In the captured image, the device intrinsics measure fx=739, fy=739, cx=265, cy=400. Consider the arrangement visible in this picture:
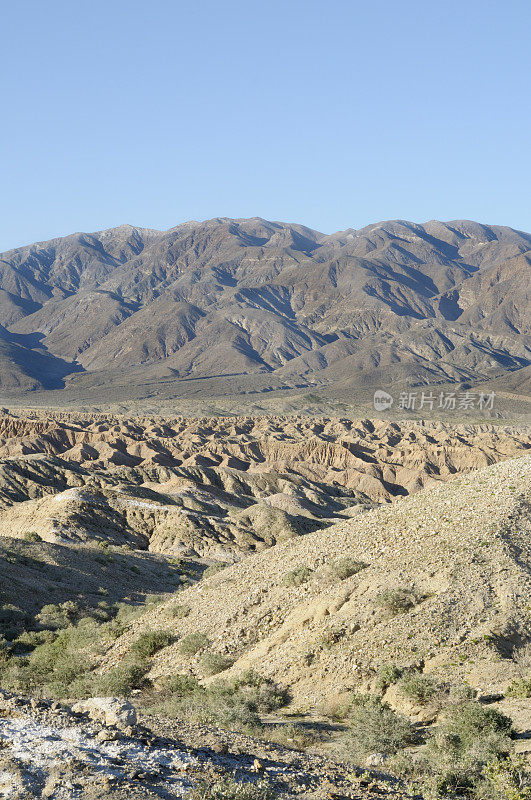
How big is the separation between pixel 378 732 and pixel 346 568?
235 inches

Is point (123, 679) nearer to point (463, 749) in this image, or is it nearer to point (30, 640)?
point (30, 640)

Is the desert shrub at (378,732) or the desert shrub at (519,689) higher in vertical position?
the desert shrub at (519,689)

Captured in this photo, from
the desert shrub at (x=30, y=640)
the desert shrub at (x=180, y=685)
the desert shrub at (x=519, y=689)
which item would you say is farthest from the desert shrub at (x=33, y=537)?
the desert shrub at (x=519, y=689)

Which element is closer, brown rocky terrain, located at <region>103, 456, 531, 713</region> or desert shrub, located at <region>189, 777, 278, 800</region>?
desert shrub, located at <region>189, 777, 278, 800</region>

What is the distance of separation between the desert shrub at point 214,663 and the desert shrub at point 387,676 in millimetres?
3795

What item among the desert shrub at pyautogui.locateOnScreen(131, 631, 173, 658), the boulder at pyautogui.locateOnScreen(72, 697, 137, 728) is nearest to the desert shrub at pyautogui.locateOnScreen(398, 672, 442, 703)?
the boulder at pyautogui.locateOnScreen(72, 697, 137, 728)

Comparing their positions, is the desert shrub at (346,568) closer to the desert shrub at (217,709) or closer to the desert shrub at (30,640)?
the desert shrub at (217,709)

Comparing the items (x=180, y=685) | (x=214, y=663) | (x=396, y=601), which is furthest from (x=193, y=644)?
(x=396, y=601)

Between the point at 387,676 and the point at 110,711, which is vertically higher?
the point at 110,711

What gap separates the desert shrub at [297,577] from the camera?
701 inches

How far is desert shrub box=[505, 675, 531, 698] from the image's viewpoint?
12602 mm

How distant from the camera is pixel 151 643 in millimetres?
17812

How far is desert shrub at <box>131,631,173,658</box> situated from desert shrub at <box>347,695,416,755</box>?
6.69 meters

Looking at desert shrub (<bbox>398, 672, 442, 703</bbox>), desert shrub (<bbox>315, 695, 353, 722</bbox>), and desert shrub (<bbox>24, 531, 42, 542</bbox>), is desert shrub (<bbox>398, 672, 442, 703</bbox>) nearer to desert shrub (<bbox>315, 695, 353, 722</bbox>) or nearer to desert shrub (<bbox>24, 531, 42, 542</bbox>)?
desert shrub (<bbox>315, 695, 353, 722</bbox>)
